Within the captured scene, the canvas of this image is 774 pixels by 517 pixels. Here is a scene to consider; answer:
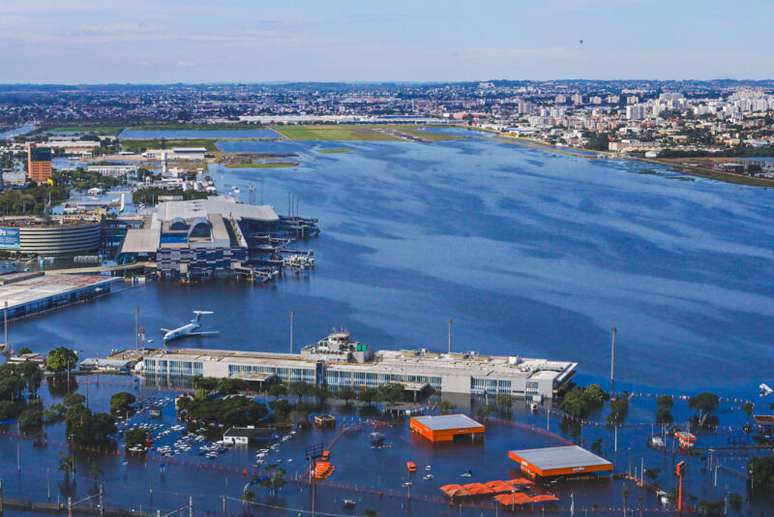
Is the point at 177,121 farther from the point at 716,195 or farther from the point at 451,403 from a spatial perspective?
the point at 451,403

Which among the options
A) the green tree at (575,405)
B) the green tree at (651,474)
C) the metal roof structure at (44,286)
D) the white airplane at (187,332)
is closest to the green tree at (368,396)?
the green tree at (575,405)

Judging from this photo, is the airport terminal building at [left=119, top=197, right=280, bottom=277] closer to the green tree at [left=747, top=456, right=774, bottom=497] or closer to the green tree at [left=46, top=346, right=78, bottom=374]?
the green tree at [left=46, top=346, right=78, bottom=374]

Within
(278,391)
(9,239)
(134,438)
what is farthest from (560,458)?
(9,239)

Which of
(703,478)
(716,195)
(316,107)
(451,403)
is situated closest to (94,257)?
A: (451,403)

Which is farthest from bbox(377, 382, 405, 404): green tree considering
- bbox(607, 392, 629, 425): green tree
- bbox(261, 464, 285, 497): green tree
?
bbox(261, 464, 285, 497): green tree

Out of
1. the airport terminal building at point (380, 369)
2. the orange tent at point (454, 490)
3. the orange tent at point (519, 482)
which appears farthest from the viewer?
the airport terminal building at point (380, 369)

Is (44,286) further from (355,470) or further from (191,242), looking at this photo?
(355,470)

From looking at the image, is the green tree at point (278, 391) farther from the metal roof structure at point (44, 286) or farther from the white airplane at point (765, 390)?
the metal roof structure at point (44, 286)
